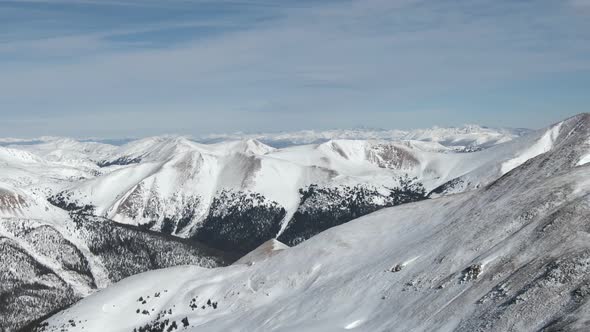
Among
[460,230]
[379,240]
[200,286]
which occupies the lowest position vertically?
[200,286]

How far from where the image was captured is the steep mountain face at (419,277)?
195 ft

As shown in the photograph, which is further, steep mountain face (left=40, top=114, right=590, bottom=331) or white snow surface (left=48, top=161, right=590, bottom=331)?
white snow surface (left=48, top=161, right=590, bottom=331)

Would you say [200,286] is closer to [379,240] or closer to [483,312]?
[379,240]

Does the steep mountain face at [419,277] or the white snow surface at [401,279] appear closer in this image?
the steep mountain face at [419,277]

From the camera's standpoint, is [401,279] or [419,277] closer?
[419,277]

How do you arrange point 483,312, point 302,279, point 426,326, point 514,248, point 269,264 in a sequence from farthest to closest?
point 269,264
point 302,279
point 514,248
point 426,326
point 483,312

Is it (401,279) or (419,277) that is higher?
(419,277)

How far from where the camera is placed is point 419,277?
79375mm

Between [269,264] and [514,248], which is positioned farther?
[269,264]

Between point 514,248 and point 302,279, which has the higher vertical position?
point 514,248

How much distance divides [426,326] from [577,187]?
103 feet

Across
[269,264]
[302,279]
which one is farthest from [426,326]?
[269,264]

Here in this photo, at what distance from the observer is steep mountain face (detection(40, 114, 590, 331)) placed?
59.5 metres

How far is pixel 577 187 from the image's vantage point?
80.3m
